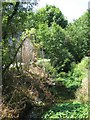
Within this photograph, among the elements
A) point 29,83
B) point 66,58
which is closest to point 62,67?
point 66,58

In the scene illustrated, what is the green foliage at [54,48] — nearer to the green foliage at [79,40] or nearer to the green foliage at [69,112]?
the green foliage at [79,40]

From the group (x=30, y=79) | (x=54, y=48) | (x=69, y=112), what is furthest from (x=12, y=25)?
(x=54, y=48)

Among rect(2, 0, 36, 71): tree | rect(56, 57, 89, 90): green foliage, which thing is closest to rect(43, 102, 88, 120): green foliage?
rect(2, 0, 36, 71): tree

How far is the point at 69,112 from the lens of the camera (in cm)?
577

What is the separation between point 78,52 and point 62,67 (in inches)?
58.8

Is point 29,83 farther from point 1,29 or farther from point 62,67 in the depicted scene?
point 62,67

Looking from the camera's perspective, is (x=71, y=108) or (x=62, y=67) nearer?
(x=71, y=108)

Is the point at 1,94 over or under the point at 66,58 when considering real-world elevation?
under

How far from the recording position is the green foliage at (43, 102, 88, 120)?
5605mm

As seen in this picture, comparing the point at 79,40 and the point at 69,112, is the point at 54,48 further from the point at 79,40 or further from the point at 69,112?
the point at 69,112

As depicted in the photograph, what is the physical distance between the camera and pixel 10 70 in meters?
7.18

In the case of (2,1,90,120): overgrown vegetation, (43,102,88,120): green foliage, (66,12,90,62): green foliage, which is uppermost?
(66,12,90,62): green foliage

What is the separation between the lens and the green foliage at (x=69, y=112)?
5.61 m

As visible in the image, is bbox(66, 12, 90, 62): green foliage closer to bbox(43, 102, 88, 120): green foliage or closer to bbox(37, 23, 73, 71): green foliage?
bbox(37, 23, 73, 71): green foliage
